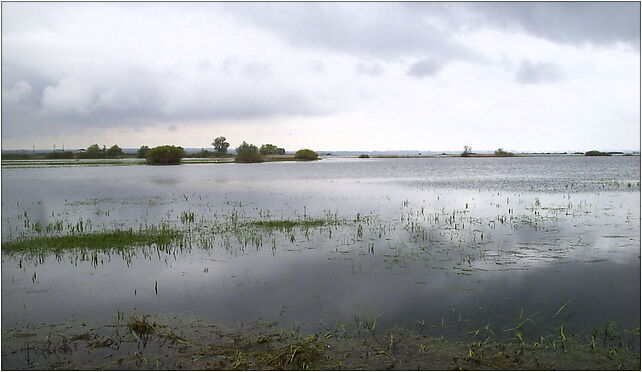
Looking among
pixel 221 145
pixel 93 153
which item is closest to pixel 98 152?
pixel 93 153

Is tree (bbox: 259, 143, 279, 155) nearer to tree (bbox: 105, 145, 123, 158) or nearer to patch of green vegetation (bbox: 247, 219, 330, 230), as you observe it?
tree (bbox: 105, 145, 123, 158)

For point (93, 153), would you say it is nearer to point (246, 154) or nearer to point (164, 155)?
point (164, 155)

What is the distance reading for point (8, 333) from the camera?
8.82 metres

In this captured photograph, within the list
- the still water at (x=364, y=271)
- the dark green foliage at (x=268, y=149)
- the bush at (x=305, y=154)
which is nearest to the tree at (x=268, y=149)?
the dark green foliage at (x=268, y=149)

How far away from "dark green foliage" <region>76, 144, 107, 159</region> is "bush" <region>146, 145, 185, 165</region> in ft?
152

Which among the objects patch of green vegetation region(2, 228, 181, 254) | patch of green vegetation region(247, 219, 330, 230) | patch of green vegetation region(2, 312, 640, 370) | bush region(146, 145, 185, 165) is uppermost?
bush region(146, 145, 185, 165)

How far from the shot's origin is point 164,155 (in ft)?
339

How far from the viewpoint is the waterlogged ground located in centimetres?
764

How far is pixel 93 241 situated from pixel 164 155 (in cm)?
9154

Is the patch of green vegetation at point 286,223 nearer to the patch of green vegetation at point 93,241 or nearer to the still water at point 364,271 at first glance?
the still water at point 364,271

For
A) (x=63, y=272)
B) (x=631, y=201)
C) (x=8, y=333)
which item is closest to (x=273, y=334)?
(x=8, y=333)

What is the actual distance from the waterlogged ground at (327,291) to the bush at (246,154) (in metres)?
91.4

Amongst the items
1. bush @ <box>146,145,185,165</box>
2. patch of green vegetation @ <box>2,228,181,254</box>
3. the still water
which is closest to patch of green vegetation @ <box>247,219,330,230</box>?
the still water

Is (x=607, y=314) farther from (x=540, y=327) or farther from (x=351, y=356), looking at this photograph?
(x=351, y=356)
